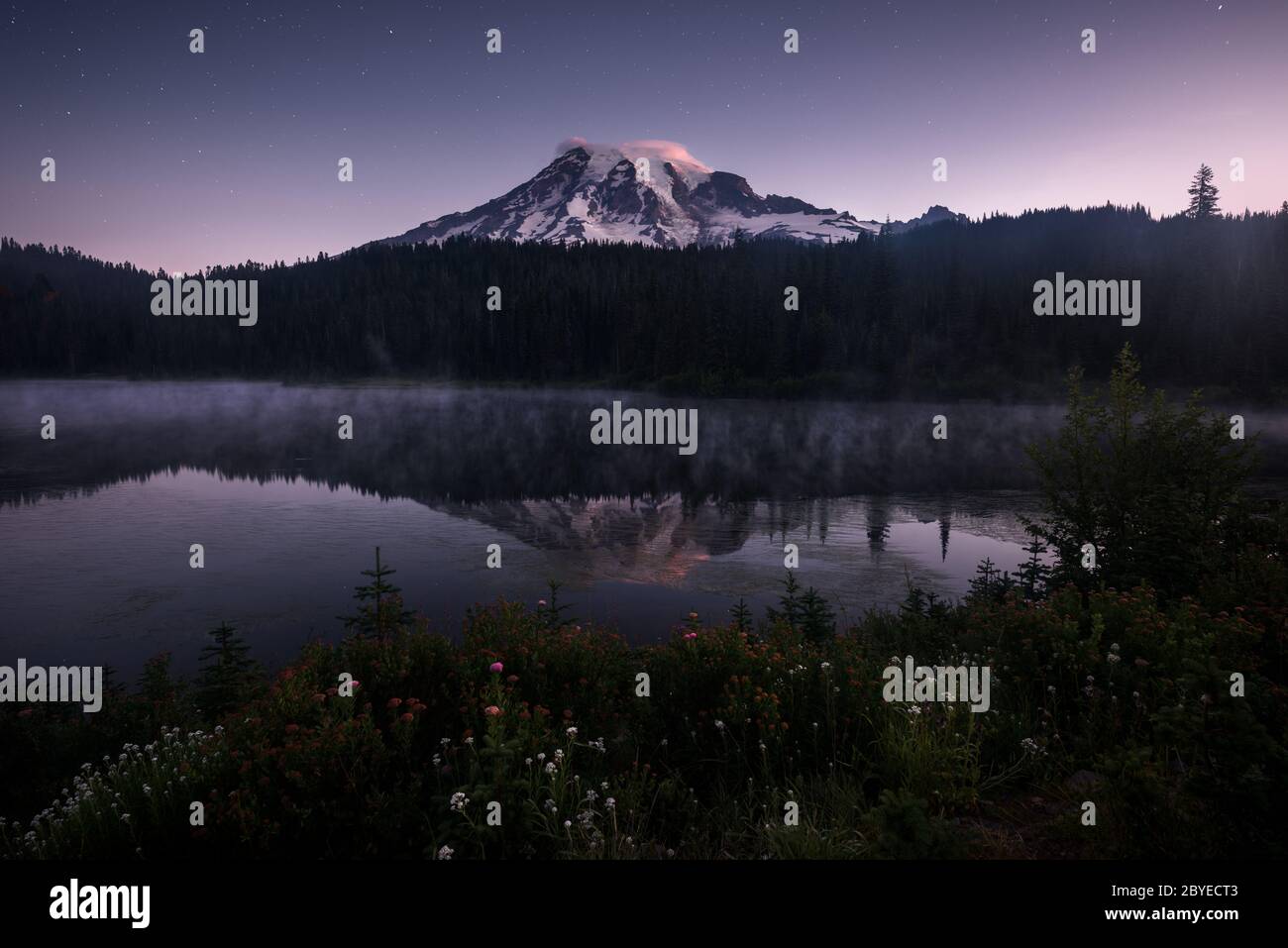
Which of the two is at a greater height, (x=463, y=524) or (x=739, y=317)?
(x=739, y=317)

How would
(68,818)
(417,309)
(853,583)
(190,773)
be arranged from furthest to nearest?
(417,309), (853,583), (68,818), (190,773)

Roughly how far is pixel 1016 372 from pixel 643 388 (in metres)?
49.6

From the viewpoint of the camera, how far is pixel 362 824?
4.70 meters

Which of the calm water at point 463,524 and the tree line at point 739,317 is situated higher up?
the tree line at point 739,317

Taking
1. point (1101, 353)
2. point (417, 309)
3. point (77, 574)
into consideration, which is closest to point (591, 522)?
point (77, 574)

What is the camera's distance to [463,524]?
2283 centimetres

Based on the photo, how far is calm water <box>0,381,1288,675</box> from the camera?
14.1 metres

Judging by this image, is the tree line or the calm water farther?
the tree line

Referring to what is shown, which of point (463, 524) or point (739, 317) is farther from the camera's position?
point (739, 317)

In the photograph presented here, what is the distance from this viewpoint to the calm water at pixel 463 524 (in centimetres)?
1409

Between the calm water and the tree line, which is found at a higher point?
the tree line

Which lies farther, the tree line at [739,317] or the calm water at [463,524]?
the tree line at [739,317]
